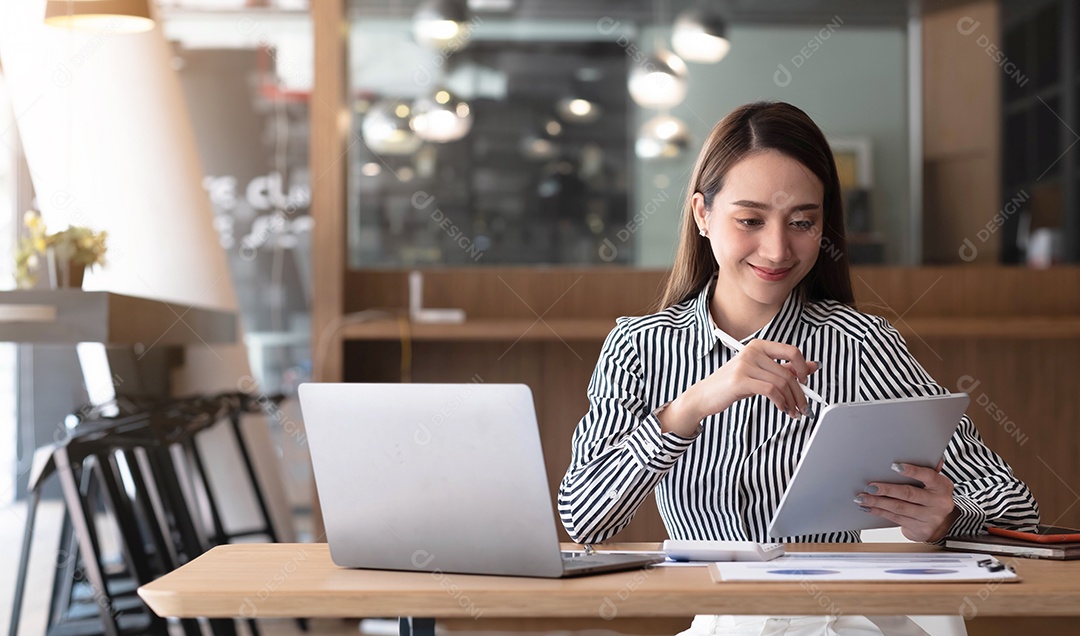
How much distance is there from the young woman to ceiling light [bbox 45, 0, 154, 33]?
201 cm

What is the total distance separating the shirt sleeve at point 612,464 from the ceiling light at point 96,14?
2136 millimetres

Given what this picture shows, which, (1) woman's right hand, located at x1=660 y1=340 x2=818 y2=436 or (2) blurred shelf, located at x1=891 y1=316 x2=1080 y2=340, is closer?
(1) woman's right hand, located at x1=660 y1=340 x2=818 y2=436

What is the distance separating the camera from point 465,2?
453 centimetres

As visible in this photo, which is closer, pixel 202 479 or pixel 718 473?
pixel 718 473

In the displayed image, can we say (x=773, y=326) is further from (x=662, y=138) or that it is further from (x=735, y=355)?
(x=662, y=138)

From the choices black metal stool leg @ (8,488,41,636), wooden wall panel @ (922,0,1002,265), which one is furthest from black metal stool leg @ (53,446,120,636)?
wooden wall panel @ (922,0,1002,265)

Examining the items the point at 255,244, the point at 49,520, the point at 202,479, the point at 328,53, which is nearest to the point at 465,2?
the point at 328,53

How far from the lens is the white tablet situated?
1154 mm

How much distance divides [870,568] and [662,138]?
141 inches

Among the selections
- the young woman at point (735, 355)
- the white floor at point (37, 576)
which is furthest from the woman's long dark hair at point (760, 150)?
the white floor at point (37, 576)

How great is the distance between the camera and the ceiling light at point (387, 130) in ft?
14.4

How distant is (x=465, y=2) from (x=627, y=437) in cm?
343

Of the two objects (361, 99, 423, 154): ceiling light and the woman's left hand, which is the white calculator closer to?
the woman's left hand

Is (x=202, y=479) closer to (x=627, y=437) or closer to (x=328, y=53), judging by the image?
(x=328, y=53)
